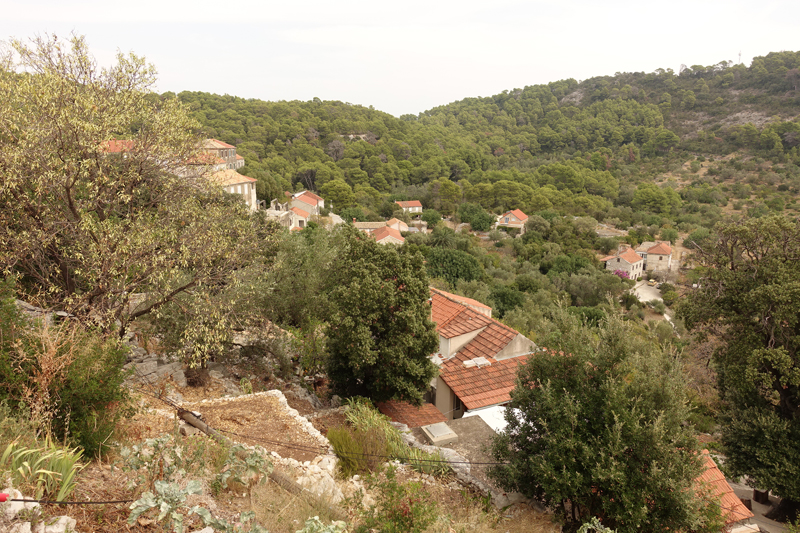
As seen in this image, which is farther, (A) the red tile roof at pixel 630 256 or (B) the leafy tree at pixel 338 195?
(B) the leafy tree at pixel 338 195

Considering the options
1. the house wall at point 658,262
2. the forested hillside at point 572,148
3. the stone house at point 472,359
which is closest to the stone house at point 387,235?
the forested hillside at point 572,148

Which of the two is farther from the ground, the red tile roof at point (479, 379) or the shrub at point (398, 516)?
the shrub at point (398, 516)

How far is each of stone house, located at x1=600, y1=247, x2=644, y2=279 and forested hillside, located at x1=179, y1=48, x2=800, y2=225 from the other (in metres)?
17.0

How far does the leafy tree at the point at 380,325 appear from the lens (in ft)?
38.5

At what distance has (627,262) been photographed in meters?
53.2

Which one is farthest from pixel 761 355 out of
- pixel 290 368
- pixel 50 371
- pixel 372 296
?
pixel 50 371

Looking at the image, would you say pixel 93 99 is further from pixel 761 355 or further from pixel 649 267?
pixel 649 267

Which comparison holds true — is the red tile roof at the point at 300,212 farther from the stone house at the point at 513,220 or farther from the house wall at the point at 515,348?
the house wall at the point at 515,348

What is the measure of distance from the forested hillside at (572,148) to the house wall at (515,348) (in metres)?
36.8

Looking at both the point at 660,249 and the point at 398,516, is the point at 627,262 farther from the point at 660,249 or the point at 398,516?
the point at 398,516

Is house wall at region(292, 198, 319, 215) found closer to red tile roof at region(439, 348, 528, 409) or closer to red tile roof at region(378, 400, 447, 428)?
red tile roof at region(439, 348, 528, 409)

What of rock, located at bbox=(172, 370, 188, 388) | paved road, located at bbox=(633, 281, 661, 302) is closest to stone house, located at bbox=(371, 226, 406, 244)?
paved road, located at bbox=(633, 281, 661, 302)

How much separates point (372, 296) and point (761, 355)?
9163 mm

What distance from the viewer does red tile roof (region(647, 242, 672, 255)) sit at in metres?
55.9
